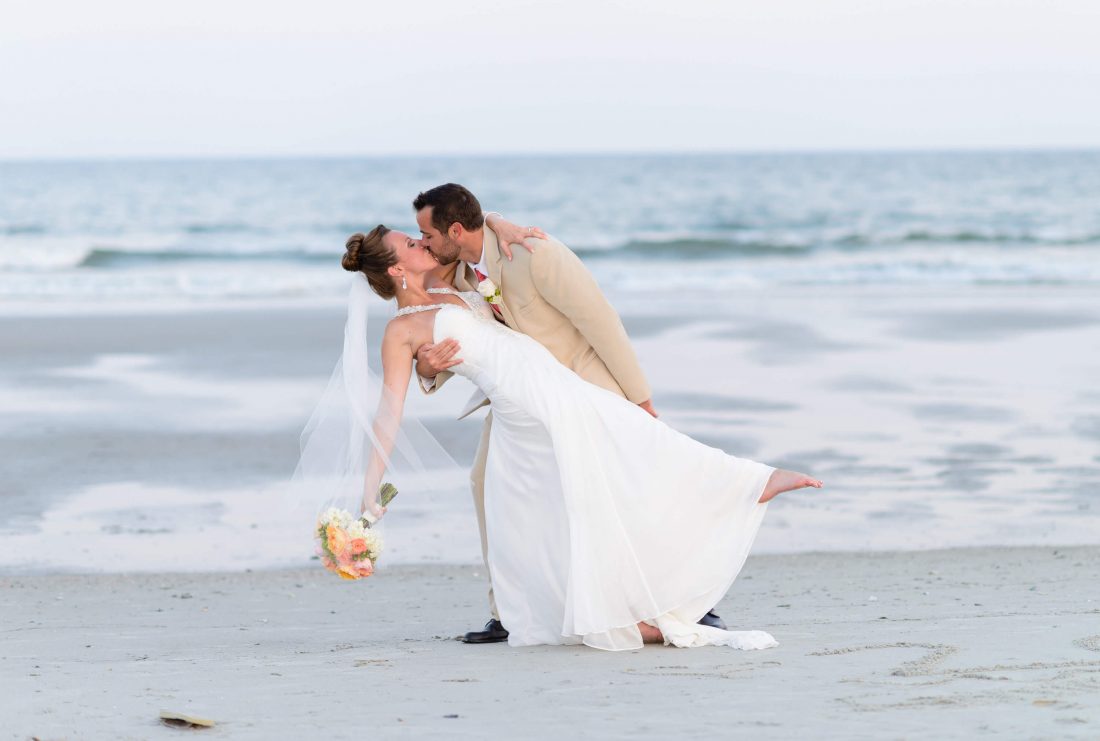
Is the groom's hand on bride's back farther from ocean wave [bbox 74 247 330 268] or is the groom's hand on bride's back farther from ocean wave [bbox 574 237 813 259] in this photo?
ocean wave [bbox 574 237 813 259]

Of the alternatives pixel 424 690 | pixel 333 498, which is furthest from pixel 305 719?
pixel 333 498

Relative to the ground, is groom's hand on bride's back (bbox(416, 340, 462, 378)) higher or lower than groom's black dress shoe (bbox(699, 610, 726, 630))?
higher

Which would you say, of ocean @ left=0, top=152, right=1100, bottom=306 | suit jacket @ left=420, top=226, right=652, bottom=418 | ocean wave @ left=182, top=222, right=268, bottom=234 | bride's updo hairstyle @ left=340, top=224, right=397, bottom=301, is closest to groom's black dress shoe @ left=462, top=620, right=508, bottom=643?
suit jacket @ left=420, top=226, right=652, bottom=418

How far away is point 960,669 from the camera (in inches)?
171

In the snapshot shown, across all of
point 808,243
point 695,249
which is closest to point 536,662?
point 695,249

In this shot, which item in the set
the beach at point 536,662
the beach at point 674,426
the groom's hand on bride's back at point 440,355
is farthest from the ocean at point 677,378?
the groom's hand on bride's back at point 440,355

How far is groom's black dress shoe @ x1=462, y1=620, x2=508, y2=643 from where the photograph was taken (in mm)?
5316

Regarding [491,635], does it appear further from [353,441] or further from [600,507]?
[353,441]

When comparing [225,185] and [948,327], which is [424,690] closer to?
[948,327]

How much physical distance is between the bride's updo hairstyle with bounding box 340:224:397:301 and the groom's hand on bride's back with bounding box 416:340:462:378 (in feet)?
1.17

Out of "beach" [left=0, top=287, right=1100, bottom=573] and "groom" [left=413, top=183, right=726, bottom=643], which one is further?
"beach" [left=0, top=287, right=1100, bottom=573]

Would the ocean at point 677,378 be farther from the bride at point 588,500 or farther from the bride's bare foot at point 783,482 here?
the bride's bare foot at point 783,482

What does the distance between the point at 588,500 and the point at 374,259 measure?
4.29 feet

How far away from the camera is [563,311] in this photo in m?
5.14
